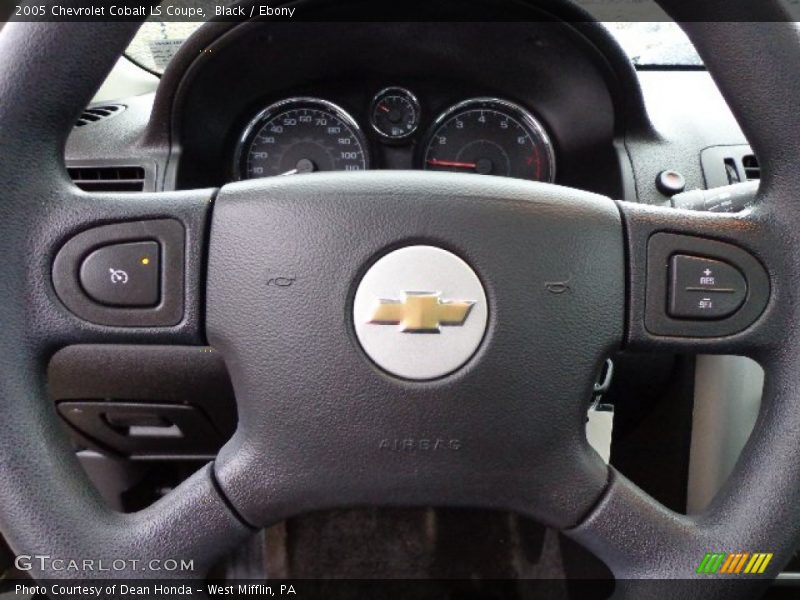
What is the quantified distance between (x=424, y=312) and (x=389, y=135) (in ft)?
3.11

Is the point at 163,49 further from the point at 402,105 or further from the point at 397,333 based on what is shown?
the point at 397,333

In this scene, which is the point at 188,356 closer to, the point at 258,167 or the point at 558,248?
the point at 258,167

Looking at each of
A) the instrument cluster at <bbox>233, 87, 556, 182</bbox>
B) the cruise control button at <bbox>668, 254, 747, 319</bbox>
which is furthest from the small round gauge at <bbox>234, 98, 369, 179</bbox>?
the cruise control button at <bbox>668, 254, 747, 319</bbox>

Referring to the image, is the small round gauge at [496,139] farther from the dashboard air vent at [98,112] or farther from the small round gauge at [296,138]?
the dashboard air vent at [98,112]

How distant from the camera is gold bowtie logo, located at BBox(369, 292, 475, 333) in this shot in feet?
2.43

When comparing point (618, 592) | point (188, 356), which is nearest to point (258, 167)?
point (188, 356)

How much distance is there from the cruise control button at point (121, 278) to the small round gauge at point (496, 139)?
961 millimetres

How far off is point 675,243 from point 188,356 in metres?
0.80

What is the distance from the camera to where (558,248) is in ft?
2.51

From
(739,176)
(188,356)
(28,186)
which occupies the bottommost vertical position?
(188,356)

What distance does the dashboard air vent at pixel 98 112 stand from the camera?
4.84 ft

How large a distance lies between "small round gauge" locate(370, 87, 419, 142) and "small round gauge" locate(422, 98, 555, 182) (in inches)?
2.0

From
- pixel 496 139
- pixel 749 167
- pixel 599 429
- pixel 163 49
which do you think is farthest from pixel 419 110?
pixel 599 429

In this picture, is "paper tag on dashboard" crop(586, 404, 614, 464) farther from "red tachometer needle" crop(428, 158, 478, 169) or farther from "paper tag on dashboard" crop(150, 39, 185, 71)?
"paper tag on dashboard" crop(150, 39, 185, 71)
